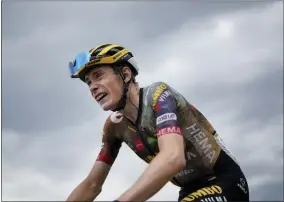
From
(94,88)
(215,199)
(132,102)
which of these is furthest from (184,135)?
(94,88)

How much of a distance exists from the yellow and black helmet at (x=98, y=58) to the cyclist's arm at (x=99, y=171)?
1102mm

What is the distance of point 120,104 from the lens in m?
5.94

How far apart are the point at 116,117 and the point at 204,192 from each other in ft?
5.67

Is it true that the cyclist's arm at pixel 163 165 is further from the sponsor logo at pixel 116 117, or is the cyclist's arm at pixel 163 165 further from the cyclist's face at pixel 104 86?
the sponsor logo at pixel 116 117

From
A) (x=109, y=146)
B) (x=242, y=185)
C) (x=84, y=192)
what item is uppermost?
(x=109, y=146)

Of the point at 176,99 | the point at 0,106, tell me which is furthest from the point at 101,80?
the point at 0,106

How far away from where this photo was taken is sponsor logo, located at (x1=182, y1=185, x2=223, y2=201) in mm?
5492

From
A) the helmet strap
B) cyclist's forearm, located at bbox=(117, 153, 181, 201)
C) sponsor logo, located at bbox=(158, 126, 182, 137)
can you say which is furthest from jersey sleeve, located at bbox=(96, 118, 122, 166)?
cyclist's forearm, located at bbox=(117, 153, 181, 201)

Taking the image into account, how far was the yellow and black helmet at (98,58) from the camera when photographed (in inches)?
228

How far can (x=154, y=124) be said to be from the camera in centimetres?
586

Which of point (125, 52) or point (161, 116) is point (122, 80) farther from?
point (161, 116)

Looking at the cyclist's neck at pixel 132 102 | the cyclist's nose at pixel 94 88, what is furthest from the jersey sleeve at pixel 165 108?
→ the cyclist's nose at pixel 94 88

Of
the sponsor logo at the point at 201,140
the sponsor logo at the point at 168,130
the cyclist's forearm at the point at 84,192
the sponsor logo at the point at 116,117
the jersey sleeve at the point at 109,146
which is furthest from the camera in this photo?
the jersey sleeve at the point at 109,146

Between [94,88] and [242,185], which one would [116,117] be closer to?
[94,88]
